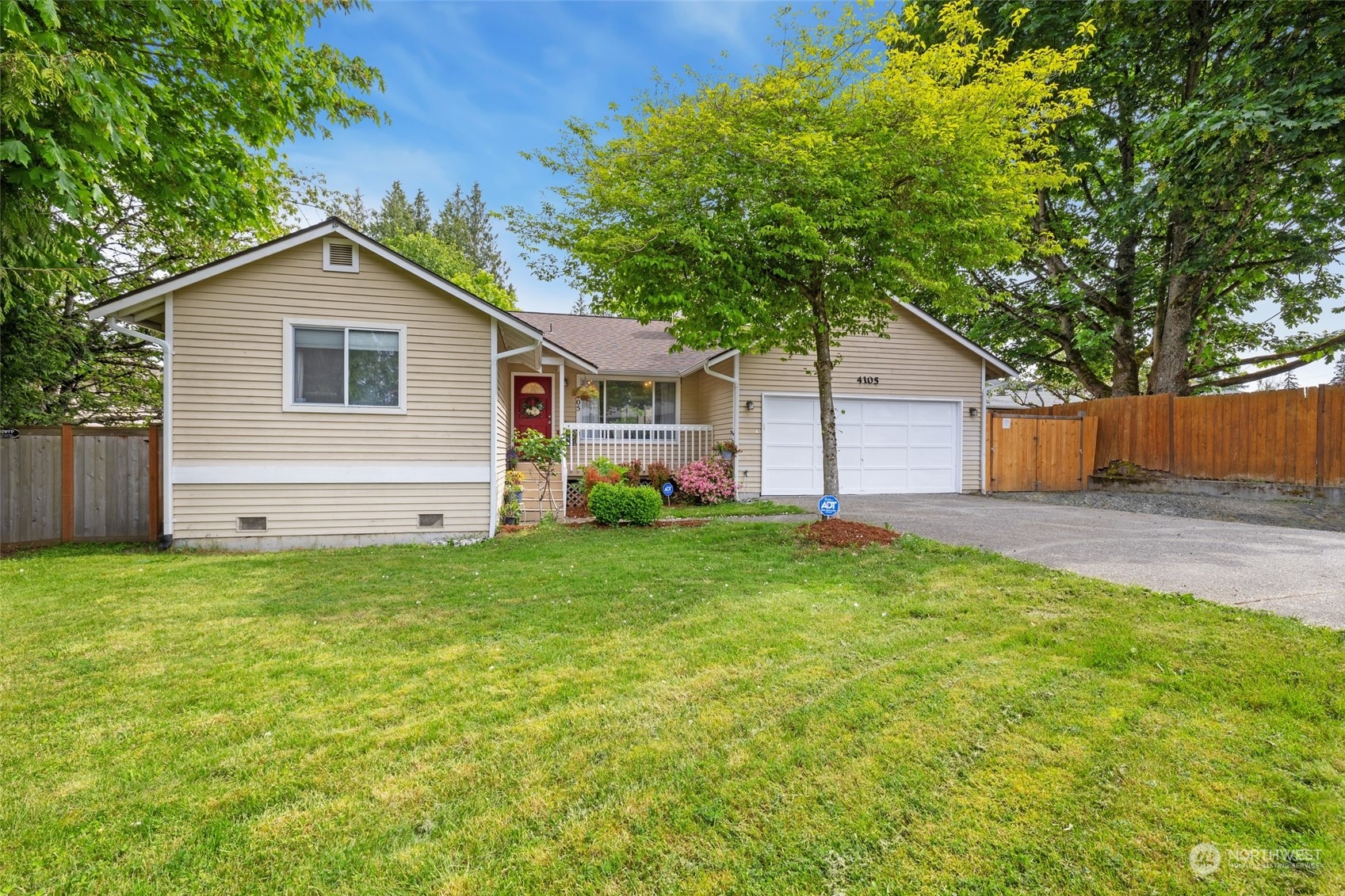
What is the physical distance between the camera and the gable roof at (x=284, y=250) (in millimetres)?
7539

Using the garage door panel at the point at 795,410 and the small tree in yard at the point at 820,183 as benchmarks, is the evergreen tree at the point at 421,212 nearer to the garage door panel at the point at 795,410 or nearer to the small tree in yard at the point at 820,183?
the garage door panel at the point at 795,410

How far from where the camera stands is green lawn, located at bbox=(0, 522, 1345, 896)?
6.45 feet

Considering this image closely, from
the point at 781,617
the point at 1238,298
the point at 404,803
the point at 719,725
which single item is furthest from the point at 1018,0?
the point at 404,803

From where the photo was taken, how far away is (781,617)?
4406mm

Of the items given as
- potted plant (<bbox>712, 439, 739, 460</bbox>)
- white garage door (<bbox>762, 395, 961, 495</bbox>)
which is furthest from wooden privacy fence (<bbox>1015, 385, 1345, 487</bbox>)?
potted plant (<bbox>712, 439, 739, 460</bbox>)

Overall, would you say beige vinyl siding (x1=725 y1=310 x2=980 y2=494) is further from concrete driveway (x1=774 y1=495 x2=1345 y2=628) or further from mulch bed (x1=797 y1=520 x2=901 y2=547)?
mulch bed (x1=797 y1=520 x2=901 y2=547)

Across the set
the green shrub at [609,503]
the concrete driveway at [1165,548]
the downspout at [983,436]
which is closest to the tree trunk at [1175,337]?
the downspout at [983,436]

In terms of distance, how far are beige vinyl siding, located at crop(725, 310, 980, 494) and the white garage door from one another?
0.21 meters

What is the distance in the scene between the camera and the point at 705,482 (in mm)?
11891

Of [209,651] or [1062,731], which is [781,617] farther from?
[209,651]

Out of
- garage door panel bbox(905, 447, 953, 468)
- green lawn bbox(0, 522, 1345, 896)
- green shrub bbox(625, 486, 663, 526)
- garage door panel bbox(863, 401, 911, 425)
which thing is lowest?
green lawn bbox(0, 522, 1345, 896)

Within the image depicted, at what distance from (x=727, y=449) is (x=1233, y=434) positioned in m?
10.3

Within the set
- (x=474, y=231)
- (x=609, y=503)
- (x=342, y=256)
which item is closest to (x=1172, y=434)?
(x=609, y=503)

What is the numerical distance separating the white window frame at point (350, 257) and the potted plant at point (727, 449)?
7588mm
